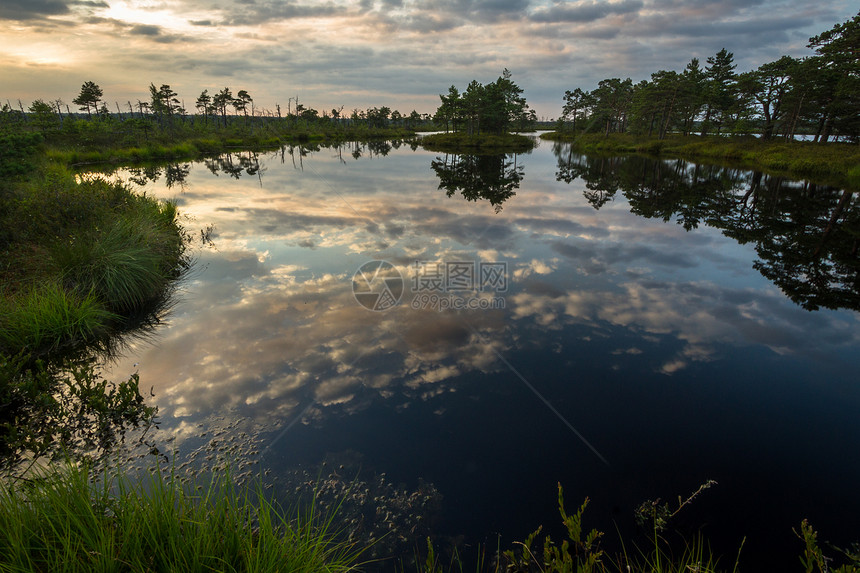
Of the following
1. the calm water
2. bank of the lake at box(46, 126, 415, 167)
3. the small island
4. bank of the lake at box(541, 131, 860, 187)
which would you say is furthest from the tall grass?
the small island

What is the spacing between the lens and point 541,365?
7.21 meters

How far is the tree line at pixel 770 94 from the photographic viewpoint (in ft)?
136

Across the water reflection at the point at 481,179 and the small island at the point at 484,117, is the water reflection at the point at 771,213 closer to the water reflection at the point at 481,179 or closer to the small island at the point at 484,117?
the water reflection at the point at 481,179

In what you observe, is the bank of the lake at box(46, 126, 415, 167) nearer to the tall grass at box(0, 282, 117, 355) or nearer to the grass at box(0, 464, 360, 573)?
the tall grass at box(0, 282, 117, 355)

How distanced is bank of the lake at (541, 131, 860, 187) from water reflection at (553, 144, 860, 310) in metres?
4.11

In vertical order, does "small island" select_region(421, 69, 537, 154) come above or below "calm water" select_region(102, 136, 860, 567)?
above

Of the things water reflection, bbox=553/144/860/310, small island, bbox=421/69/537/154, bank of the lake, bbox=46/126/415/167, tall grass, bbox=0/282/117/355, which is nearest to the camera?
tall grass, bbox=0/282/117/355

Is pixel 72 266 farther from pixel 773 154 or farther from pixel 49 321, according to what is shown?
pixel 773 154

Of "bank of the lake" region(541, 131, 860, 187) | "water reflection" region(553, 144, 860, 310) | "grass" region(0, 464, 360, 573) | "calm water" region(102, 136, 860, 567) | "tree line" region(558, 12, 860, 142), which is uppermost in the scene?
"tree line" region(558, 12, 860, 142)

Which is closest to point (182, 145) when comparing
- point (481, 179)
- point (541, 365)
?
point (481, 179)

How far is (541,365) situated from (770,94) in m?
66.8

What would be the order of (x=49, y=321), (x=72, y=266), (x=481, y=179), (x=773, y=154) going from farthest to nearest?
1. (x=773, y=154)
2. (x=481, y=179)
3. (x=72, y=266)
4. (x=49, y=321)

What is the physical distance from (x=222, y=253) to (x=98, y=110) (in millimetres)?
95954

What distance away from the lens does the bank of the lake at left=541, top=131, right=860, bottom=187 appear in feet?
107
